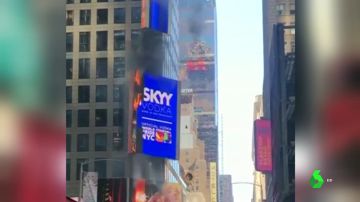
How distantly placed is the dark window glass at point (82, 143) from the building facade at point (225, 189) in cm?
1239

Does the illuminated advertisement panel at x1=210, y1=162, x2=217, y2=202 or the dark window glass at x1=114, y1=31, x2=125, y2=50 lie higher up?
the dark window glass at x1=114, y1=31, x2=125, y2=50

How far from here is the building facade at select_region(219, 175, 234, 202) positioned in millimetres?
52781

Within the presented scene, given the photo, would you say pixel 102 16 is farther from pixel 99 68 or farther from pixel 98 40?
pixel 99 68

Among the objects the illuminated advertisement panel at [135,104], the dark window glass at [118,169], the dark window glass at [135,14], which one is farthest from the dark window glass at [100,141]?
the illuminated advertisement panel at [135,104]

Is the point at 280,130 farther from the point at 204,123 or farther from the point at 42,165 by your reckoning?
the point at 42,165

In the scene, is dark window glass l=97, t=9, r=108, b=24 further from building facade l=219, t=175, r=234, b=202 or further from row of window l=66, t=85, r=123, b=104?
building facade l=219, t=175, r=234, b=202

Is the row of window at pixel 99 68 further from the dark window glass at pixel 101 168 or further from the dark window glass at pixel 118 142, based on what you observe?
the dark window glass at pixel 101 168

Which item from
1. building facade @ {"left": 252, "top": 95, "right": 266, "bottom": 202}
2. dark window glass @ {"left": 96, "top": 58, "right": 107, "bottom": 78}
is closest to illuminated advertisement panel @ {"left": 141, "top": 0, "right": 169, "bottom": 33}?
building facade @ {"left": 252, "top": 95, "right": 266, "bottom": 202}

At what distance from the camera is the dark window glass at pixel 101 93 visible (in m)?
56.4

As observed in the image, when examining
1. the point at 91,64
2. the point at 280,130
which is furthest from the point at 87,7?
the point at 280,130

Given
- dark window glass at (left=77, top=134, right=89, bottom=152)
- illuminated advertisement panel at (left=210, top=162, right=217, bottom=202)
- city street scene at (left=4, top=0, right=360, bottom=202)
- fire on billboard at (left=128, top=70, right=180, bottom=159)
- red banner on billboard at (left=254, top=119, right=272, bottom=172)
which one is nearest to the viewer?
city street scene at (left=4, top=0, right=360, bottom=202)

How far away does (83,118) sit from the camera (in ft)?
188

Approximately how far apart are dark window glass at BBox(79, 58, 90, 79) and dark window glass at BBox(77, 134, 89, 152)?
5432mm

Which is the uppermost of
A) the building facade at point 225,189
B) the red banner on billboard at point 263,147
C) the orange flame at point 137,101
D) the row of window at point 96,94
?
the row of window at point 96,94
